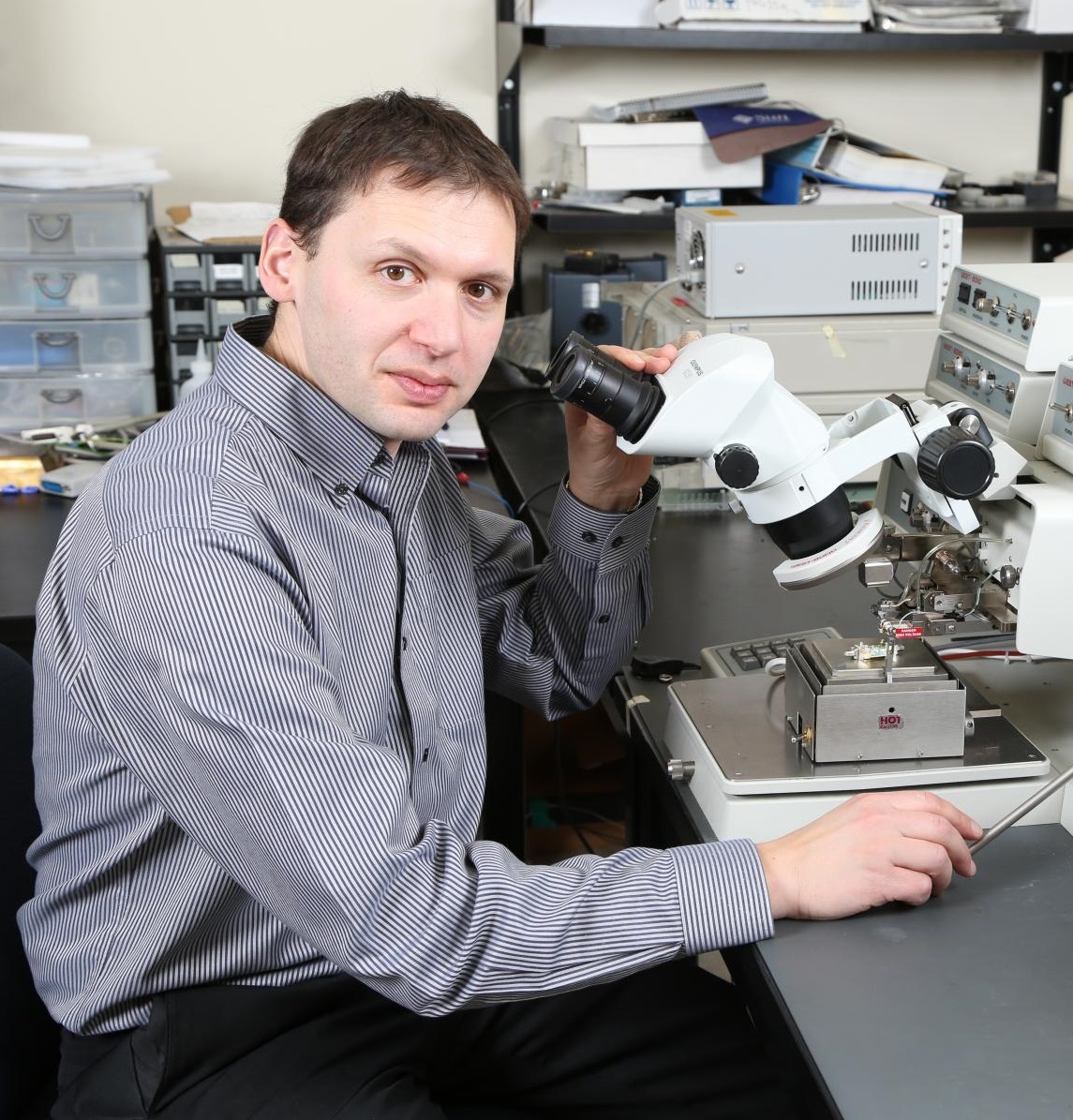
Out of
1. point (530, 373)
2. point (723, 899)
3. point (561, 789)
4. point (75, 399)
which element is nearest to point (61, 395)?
point (75, 399)

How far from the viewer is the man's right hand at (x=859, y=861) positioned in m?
1.01

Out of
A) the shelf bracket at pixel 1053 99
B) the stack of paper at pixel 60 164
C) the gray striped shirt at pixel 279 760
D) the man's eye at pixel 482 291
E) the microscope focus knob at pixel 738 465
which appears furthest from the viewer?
the shelf bracket at pixel 1053 99

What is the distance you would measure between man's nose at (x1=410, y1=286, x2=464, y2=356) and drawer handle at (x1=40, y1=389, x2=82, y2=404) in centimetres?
150

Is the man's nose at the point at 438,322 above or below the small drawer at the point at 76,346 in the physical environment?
above

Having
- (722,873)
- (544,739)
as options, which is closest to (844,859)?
(722,873)

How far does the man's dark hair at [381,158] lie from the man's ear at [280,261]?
11mm

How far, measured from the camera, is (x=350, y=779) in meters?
0.98

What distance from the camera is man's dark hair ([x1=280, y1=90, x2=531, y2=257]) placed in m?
1.16

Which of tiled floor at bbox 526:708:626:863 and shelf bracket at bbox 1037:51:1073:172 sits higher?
shelf bracket at bbox 1037:51:1073:172

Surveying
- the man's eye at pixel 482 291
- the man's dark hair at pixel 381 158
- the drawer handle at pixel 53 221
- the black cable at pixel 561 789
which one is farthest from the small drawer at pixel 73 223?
the man's eye at pixel 482 291

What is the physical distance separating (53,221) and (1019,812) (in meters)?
1.97

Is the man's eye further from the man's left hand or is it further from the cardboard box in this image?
the cardboard box

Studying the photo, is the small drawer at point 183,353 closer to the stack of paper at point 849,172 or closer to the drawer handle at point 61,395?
the drawer handle at point 61,395

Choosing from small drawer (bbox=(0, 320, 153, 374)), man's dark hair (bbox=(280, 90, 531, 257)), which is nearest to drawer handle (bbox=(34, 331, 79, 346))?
small drawer (bbox=(0, 320, 153, 374))
